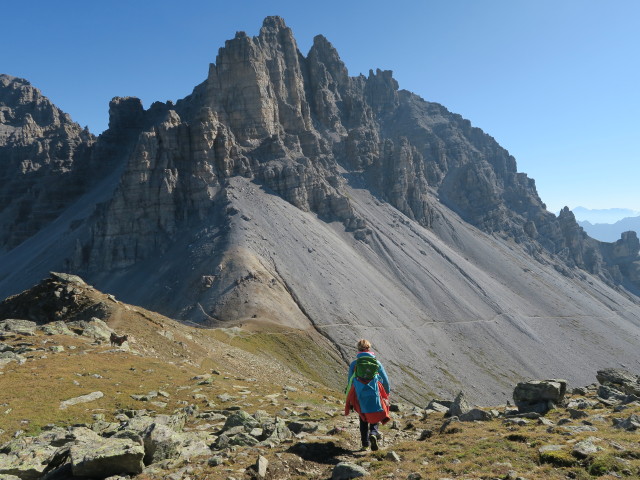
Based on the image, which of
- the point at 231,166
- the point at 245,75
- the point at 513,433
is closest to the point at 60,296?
the point at 513,433

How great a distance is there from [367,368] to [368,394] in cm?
93

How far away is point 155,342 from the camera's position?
138ft

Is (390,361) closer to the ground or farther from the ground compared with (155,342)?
closer to the ground

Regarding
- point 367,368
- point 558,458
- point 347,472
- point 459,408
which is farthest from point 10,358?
point 558,458

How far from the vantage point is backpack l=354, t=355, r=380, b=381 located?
15.3 m

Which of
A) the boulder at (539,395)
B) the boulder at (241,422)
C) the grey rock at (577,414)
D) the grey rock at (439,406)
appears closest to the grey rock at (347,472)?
the boulder at (241,422)

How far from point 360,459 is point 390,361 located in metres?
85.5

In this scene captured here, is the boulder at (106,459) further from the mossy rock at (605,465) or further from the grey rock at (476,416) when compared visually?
the grey rock at (476,416)

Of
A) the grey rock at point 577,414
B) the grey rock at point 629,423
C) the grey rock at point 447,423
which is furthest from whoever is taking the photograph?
the grey rock at point 577,414

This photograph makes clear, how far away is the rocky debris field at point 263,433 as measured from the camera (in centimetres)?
1255

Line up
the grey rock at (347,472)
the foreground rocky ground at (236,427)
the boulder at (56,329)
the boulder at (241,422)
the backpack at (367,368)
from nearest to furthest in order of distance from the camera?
the grey rock at (347,472) < the foreground rocky ground at (236,427) < the backpack at (367,368) < the boulder at (241,422) < the boulder at (56,329)

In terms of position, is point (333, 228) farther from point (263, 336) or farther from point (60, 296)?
point (60, 296)

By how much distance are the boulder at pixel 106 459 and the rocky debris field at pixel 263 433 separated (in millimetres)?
35

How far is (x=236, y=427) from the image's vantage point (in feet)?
58.5
